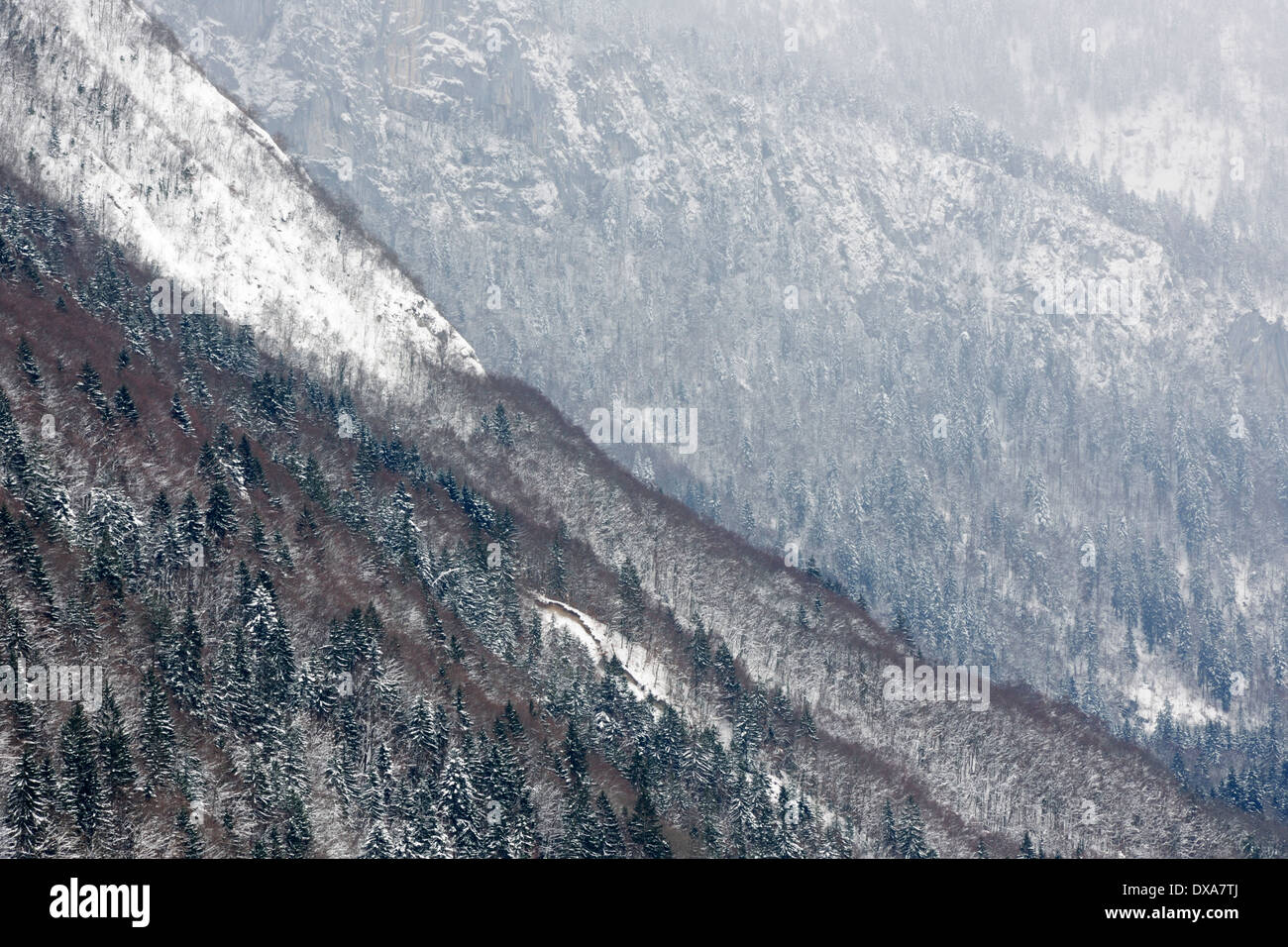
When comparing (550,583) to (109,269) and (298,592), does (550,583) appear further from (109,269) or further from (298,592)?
(109,269)

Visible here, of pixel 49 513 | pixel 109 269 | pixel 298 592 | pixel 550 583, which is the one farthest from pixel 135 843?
pixel 109 269

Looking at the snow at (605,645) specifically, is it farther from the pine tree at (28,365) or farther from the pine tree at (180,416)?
the pine tree at (28,365)

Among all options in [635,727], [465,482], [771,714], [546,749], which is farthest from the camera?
[465,482]

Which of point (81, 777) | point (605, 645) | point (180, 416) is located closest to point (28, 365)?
point (180, 416)

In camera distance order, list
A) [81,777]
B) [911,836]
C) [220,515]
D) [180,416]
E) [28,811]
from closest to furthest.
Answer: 1. [28,811]
2. [81,777]
3. [220,515]
4. [911,836]
5. [180,416]

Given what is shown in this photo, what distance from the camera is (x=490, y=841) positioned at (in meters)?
106

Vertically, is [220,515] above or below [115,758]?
above

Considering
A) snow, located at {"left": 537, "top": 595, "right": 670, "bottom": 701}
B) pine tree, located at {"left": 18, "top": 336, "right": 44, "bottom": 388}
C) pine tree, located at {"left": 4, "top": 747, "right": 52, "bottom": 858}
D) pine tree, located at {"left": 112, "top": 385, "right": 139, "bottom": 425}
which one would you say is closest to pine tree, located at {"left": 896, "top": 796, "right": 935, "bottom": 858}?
snow, located at {"left": 537, "top": 595, "right": 670, "bottom": 701}

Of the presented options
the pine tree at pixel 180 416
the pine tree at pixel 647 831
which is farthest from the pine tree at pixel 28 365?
the pine tree at pixel 647 831

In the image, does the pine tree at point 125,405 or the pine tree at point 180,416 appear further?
the pine tree at point 180,416

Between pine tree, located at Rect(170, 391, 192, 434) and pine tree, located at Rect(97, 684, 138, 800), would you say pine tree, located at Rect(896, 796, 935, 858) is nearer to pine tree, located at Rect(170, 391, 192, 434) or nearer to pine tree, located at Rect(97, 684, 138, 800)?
pine tree, located at Rect(97, 684, 138, 800)

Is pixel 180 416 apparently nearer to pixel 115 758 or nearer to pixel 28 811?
pixel 115 758

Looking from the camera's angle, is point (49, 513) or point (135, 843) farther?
point (49, 513)

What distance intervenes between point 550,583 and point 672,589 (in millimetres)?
29296
